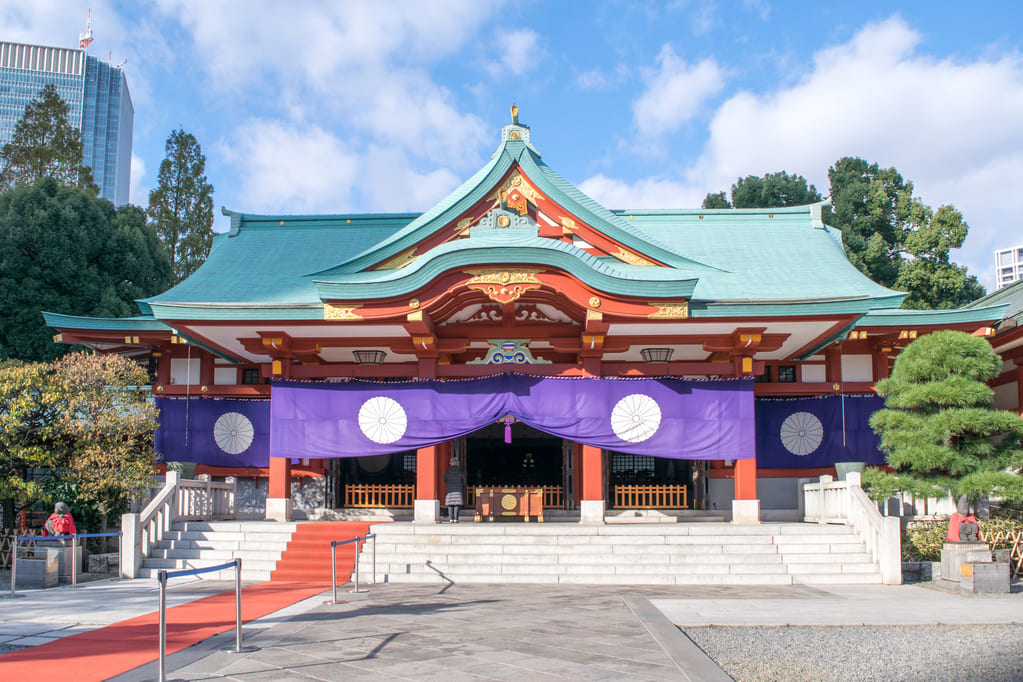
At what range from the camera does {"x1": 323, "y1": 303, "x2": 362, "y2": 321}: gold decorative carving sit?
14.9 meters

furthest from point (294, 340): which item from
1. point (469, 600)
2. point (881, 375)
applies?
point (881, 375)

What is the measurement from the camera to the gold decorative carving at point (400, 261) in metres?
16.2

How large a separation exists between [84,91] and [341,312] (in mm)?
142793

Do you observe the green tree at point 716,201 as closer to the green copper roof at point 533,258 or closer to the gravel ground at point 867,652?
the green copper roof at point 533,258

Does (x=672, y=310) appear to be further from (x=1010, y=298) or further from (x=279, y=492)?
(x=1010, y=298)

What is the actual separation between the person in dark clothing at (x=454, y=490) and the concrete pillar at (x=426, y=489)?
0.46 m

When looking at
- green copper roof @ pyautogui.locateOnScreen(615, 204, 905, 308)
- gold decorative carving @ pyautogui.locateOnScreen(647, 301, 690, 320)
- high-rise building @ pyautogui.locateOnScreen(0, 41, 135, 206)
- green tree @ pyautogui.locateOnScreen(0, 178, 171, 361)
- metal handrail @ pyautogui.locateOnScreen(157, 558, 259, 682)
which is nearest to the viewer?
metal handrail @ pyautogui.locateOnScreen(157, 558, 259, 682)

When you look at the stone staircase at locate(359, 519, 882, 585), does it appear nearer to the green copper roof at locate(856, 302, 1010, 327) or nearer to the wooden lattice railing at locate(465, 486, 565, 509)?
the wooden lattice railing at locate(465, 486, 565, 509)

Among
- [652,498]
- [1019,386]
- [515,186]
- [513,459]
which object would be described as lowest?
[652,498]

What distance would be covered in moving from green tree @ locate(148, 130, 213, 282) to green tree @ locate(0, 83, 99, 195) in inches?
154

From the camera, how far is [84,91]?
5276 inches

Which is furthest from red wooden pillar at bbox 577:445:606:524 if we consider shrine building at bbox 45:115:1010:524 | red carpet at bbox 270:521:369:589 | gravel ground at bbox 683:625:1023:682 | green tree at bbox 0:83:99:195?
green tree at bbox 0:83:99:195

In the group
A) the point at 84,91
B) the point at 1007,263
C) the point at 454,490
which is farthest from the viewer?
the point at 1007,263

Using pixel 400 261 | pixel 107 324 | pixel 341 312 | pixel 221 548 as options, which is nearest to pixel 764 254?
pixel 400 261
